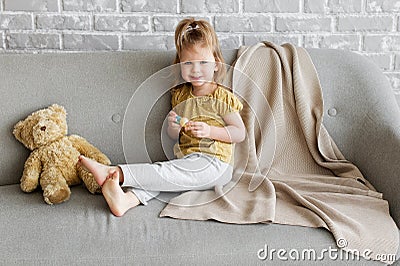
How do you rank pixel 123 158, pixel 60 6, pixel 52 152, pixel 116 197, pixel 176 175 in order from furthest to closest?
pixel 60 6
pixel 123 158
pixel 52 152
pixel 176 175
pixel 116 197

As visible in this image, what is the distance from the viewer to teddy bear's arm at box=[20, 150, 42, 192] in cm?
194

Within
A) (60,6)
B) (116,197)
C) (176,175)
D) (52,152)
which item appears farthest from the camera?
(60,6)

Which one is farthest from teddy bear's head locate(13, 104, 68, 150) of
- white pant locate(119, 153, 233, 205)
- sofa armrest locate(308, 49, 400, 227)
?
sofa armrest locate(308, 49, 400, 227)

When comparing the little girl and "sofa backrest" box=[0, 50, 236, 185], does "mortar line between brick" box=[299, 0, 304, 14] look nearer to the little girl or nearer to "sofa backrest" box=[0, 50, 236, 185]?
the little girl

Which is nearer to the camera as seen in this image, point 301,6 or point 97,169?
point 97,169

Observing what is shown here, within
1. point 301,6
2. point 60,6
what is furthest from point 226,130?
point 60,6

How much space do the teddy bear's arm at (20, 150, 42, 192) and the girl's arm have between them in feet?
1.67

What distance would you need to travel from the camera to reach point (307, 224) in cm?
169

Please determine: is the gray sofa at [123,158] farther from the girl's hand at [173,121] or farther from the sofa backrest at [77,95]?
the girl's hand at [173,121]

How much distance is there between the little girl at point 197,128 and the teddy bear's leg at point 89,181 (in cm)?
10

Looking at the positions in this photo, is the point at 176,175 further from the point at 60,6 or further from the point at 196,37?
the point at 60,6

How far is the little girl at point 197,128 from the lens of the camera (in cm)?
189

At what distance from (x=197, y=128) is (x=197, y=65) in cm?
22

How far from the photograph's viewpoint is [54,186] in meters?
1.84
